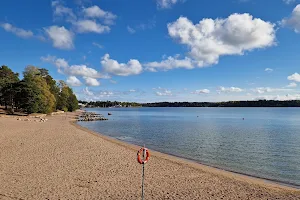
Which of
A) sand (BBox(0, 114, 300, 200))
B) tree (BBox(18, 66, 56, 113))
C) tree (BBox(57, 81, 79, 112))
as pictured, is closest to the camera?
sand (BBox(0, 114, 300, 200))

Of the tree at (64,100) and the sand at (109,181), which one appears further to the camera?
the tree at (64,100)

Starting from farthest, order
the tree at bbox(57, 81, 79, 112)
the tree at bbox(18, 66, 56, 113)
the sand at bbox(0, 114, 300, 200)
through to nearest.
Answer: the tree at bbox(57, 81, 79, 112) → the tree at bbox(18, 66, 56, 113) → the sand at bbox(0, 114, 300, 200)

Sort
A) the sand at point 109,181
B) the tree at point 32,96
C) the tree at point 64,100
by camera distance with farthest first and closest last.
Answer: the tree at point 64,100 < the tree at point 32,96 < the sand at point 109,181

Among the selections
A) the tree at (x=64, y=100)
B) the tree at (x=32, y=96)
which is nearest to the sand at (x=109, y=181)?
the tree at (x=32, y=96)

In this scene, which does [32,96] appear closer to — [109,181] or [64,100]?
[64,100]

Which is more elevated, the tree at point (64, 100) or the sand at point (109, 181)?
the tree at point (64, 100)

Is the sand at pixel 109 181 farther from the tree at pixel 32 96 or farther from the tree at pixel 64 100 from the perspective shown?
the tree at pixel 64 100

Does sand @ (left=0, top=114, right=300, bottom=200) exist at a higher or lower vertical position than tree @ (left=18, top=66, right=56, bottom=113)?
lower

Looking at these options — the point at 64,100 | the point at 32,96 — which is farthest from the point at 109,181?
the point at 64,100

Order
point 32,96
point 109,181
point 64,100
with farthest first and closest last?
point 64,100
point 32,96
point 109,181

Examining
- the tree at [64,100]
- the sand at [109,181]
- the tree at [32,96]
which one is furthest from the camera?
the tree at [64,100]

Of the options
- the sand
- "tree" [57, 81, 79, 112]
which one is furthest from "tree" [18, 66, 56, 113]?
the sand

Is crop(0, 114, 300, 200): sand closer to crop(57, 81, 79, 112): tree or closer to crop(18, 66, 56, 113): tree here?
crop(18, 66, 56, 113): tree

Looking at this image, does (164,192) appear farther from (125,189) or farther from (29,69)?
(29,69)
